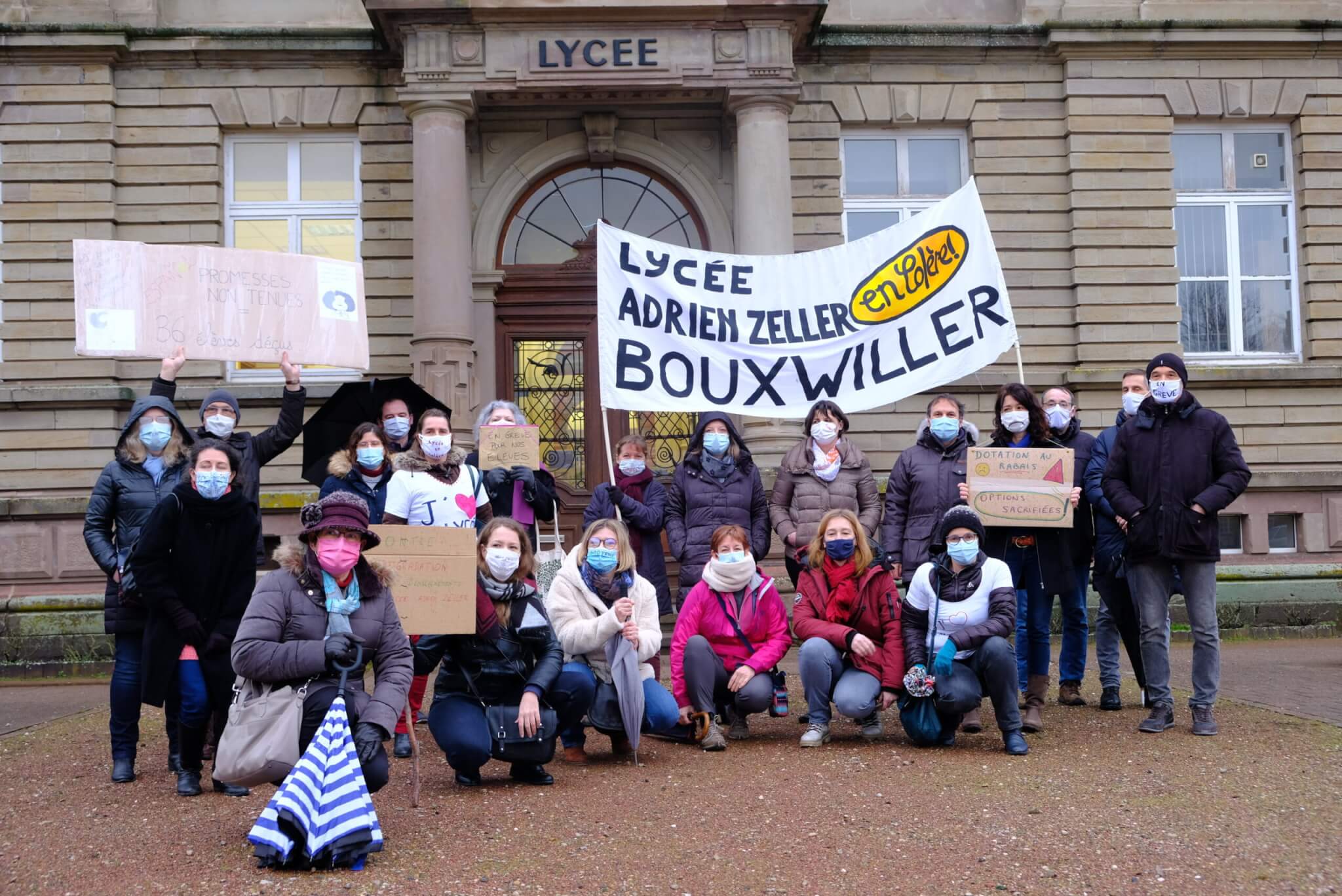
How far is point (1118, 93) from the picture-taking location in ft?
52.2

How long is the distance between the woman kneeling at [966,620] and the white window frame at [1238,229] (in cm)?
957

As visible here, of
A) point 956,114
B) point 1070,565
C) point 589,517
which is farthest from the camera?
point 956,114

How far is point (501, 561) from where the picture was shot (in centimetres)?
718

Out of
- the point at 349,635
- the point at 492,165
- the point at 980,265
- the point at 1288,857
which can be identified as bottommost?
the point at 1288,857

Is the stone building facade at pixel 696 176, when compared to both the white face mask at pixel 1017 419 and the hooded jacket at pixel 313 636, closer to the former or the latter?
the white face mask at pixel 1017 419

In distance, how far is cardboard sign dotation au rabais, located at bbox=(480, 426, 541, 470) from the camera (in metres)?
8.92

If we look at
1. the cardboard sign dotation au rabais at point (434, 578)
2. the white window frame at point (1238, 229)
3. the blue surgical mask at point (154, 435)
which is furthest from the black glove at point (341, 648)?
the white window frame at point (1238, 229)

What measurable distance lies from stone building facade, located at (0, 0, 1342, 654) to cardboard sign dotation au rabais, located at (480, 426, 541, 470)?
5.88 meters

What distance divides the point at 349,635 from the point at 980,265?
20.1 feet

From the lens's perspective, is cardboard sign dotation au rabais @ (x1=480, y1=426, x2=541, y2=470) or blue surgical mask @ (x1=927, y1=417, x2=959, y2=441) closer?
cardboard sign dotation au rabais @ (x1=480, y1=426, x2=541, y2=470)

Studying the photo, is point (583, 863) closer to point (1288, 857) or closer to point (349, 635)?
point (349, 635)

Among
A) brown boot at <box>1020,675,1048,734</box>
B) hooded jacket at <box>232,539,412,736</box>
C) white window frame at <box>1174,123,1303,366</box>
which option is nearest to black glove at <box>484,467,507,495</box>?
hooded jacket at <box>232,539,412,736</box>

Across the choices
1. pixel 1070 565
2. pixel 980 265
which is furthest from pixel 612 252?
pixel 1070 565

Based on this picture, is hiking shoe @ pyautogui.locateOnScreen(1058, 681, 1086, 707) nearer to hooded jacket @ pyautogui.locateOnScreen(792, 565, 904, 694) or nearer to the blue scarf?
hooded jacket @ pyautogui.locateOnScreen(792, 565, 904, 694)
